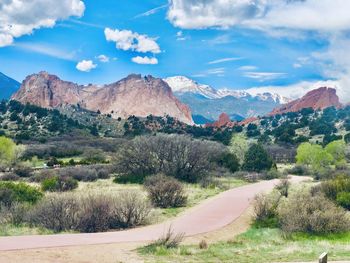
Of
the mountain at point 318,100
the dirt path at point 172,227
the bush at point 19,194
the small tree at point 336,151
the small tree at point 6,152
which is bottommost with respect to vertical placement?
the dirt path at point 172,227

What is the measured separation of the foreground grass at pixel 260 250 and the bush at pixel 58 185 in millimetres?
16788

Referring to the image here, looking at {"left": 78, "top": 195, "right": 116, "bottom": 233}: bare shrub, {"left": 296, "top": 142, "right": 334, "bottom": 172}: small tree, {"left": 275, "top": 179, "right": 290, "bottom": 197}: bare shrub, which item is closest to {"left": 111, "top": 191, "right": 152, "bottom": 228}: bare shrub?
{"left": 78, "top": 195, "right": 116, "bottom": 233}: bare shrub

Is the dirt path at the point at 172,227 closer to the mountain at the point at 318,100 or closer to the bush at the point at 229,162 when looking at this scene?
the bush at the point at 229,162

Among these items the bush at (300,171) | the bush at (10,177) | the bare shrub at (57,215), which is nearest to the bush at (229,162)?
the bush at (300,171)

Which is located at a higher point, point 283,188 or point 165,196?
point 165,196

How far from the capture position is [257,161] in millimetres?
52469

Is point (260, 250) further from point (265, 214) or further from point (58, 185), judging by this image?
point (58, 185)

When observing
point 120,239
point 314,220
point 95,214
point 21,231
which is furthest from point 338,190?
Answer: point 21,231

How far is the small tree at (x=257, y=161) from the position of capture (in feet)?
172

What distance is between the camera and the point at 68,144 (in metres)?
76.5

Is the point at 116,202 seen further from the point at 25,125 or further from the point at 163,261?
the point at 25,125

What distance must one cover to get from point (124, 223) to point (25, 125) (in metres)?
81.9

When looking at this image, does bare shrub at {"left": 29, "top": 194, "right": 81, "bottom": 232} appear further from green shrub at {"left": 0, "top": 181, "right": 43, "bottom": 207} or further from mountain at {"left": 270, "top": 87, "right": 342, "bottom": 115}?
mountain at {"left": 270, "top": 87, "right": 342, "bottom": 115}

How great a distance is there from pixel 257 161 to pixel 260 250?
3700cm
